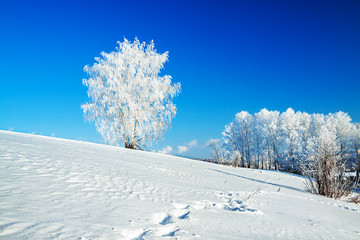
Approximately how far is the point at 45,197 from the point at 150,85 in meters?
11.6

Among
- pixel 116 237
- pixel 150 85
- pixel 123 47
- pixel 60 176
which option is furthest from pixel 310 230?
pixel 123 47

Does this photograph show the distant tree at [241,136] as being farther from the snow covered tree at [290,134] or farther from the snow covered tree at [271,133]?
the snow covered tree at [290,134]

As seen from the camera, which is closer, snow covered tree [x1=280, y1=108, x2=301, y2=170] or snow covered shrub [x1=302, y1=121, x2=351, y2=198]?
snow covered shrub [x1=302, y1=121, x2=351, y2=198]

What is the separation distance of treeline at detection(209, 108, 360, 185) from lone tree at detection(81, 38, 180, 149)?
1430 cm

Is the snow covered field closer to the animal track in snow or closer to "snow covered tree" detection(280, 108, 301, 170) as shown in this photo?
the animal track in snow

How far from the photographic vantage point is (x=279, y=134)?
27812 millimetres

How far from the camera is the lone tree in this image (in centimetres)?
1222

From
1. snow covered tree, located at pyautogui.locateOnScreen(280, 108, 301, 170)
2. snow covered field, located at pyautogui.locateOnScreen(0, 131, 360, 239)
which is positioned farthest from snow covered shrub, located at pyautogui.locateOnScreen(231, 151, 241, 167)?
snow covered field, located at pyautogui.locateOnScreen(0, 131, 360, 239)

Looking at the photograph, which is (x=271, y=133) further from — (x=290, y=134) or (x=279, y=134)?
(x=290, y=134)

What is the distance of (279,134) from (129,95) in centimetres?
2415

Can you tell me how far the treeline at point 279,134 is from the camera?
26375 millimetres

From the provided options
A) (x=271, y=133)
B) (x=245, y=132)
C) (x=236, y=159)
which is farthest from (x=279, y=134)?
(x=236, y=159)

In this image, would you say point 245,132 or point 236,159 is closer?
point 236,159

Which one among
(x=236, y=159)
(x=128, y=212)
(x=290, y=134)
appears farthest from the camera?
(x=290, y=134)
